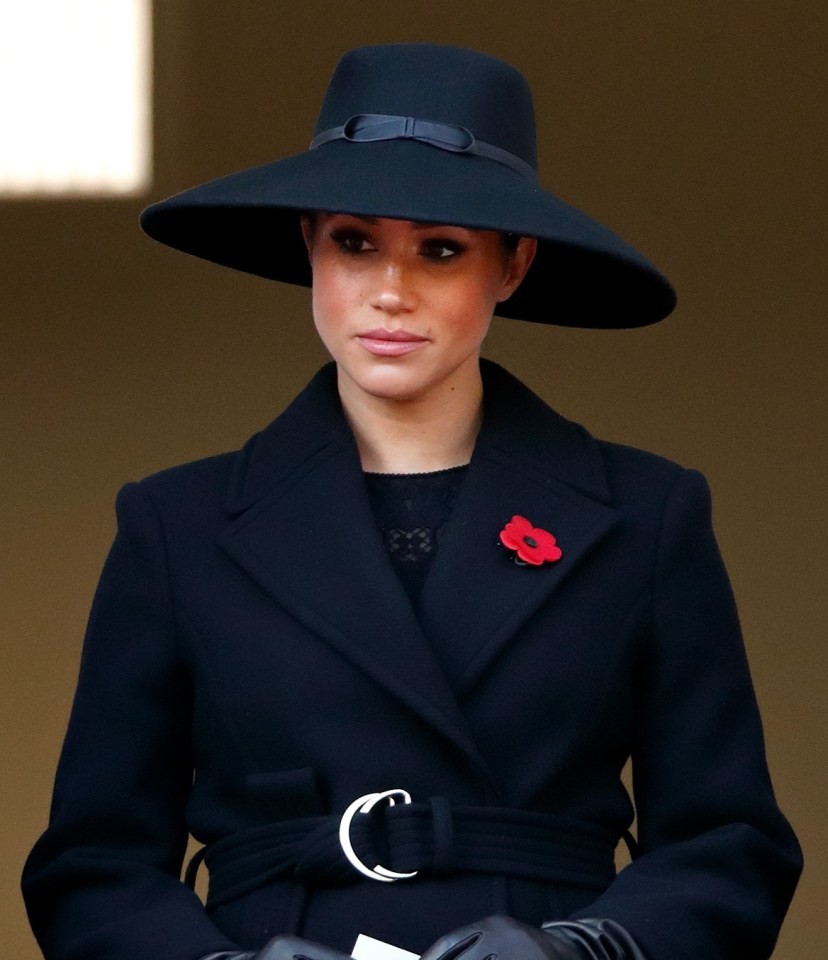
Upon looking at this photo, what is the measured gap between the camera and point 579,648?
2326 mm

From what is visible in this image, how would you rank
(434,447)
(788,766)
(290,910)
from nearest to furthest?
1. (290,910)
2. (434,447)
3. (788,766)

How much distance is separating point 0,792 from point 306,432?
6.23 ft

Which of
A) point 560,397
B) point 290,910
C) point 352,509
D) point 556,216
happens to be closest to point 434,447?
point 352,509

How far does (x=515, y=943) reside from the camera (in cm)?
207

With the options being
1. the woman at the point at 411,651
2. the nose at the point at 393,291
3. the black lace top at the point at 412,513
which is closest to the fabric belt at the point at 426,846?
the woman at the point at 411,651

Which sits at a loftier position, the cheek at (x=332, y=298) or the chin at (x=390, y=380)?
the cheek at (x=332, y=298)

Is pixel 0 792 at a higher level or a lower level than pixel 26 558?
lower

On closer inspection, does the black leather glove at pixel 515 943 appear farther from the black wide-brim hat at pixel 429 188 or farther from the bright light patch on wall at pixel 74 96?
the bright light patch on wall at pixel 74 96

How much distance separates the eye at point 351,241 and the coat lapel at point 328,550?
0.60 feet

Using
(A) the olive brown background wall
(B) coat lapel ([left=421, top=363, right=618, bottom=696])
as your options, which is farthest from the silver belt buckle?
(A) the olive brown background wall

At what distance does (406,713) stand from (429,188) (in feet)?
1.60

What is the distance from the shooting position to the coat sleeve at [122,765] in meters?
2.32

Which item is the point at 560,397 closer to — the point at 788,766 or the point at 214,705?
the point at 788,766

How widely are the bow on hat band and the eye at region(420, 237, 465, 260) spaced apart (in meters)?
0.09
